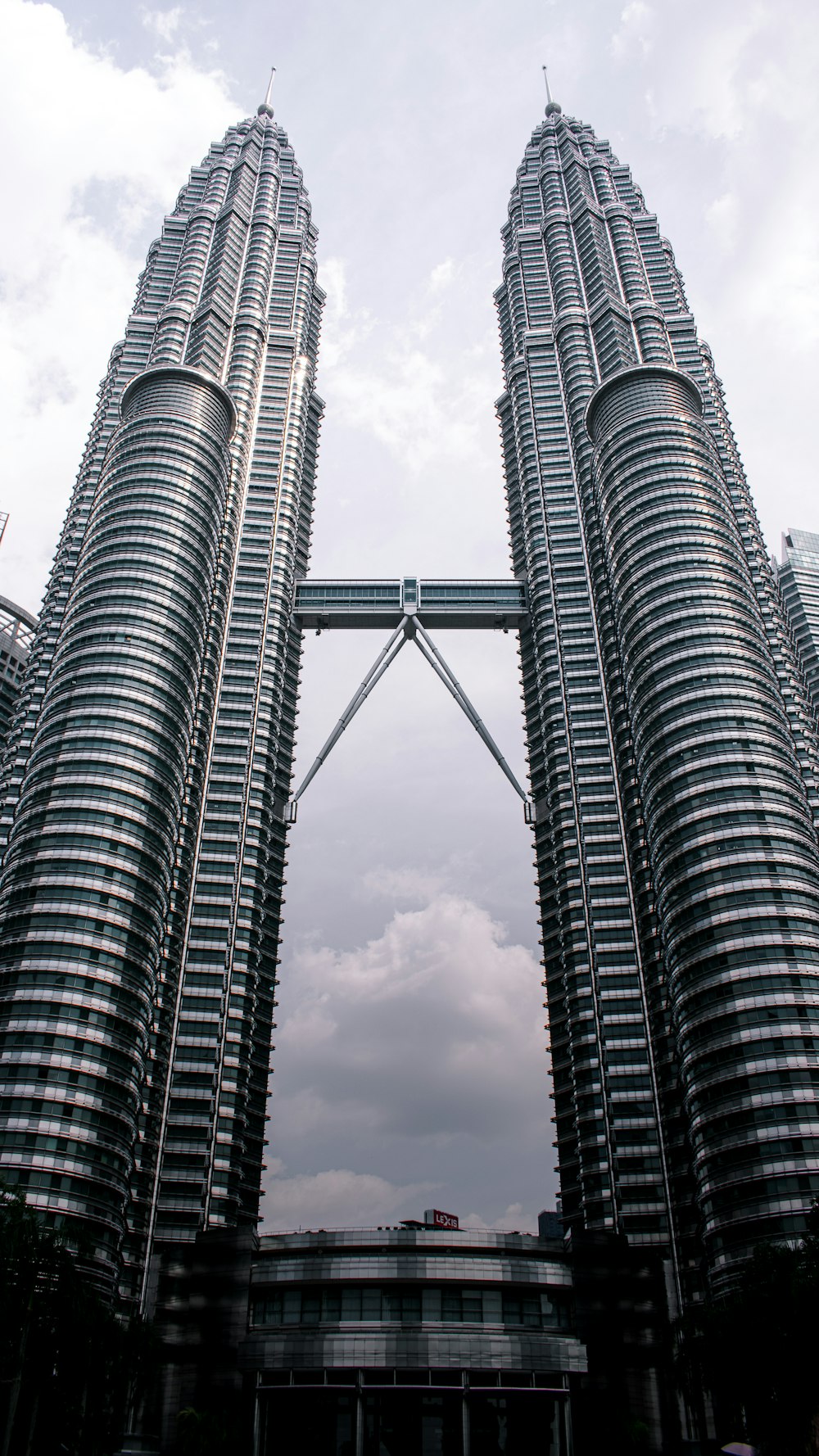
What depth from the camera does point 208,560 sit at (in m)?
137

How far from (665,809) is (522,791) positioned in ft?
136

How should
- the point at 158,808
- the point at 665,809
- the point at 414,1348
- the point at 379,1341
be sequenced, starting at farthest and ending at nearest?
the point at 158,808 < the point at 665,809 < the point at 379,1341 < the point at 414,1348

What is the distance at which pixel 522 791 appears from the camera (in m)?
151

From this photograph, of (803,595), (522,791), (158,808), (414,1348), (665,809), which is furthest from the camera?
(803,595)

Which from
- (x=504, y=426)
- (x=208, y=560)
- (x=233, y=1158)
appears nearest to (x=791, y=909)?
(x=233, y=1158)

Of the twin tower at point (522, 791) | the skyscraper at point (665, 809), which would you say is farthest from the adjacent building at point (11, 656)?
the skyscraper at point (665, 809)

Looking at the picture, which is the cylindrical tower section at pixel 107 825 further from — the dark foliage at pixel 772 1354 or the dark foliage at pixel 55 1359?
the dark foliage at pixel 772 1354

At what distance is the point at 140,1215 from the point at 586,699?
81.3 m

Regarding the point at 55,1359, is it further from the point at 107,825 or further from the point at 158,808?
the point at 158,808

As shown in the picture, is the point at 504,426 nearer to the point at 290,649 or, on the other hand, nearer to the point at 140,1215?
the point at 290,649

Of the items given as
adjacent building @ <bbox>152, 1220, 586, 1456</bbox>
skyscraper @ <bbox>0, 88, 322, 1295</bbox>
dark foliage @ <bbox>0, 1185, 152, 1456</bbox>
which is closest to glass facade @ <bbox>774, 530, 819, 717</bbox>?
skyscraper @ <bbox>0, 88, 322, 1295</bbox>

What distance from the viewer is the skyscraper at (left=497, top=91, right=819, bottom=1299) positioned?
94.0 metres

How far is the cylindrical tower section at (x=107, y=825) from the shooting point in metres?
91.7

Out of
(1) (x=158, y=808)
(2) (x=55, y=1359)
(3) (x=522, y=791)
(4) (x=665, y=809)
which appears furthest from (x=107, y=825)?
(3) (x=522, y=791)
